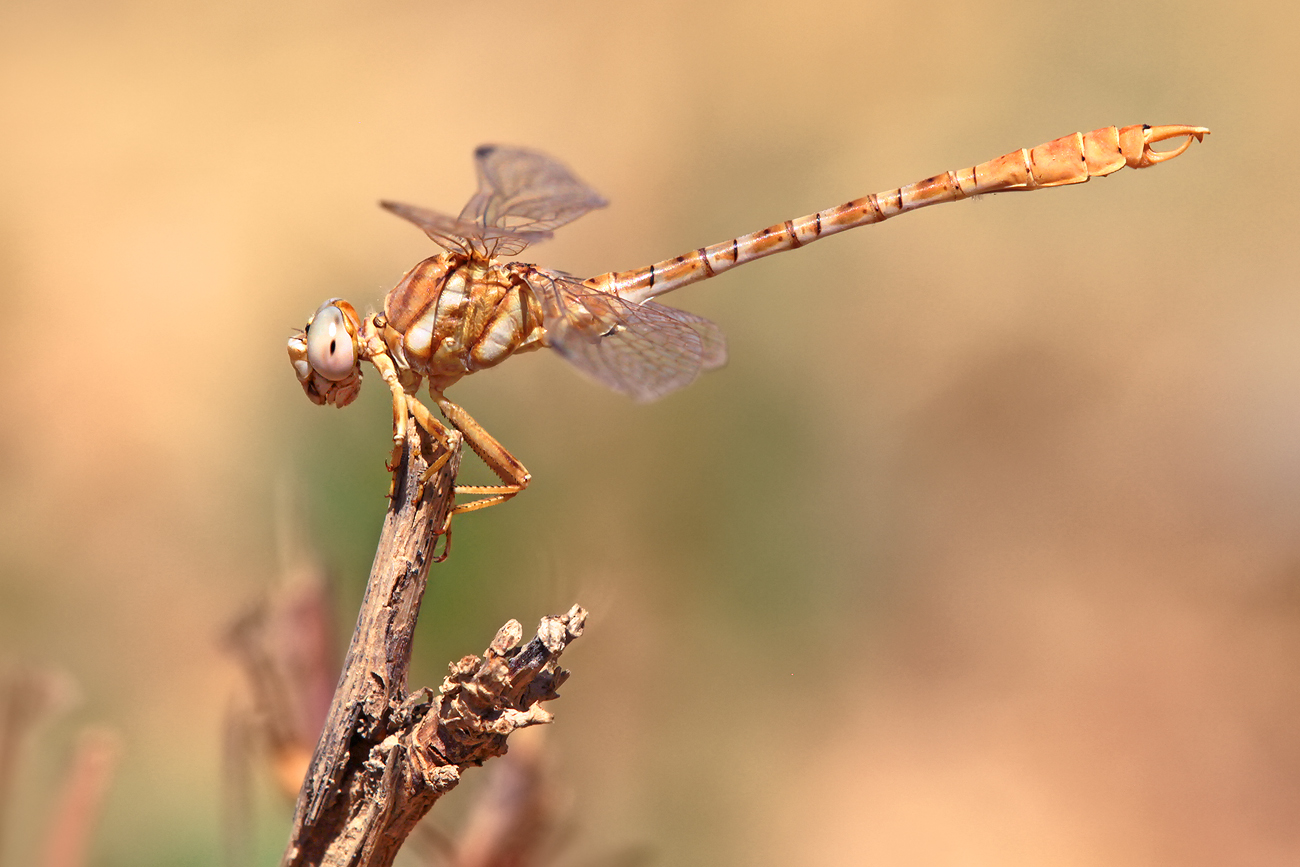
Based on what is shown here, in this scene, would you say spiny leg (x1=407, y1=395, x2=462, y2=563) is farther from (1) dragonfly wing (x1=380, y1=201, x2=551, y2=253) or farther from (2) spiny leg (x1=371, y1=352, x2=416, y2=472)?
(1) dragonfly wing (x1=380, y1=201, x2=551, y2=253)

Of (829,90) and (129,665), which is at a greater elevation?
(829,90)

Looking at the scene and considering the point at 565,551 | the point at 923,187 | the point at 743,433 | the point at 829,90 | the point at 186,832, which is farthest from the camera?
the point at 829,90

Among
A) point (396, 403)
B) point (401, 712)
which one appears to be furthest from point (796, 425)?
point (401, 712)

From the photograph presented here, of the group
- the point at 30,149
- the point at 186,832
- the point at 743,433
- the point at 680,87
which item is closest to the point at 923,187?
the point at 743,433

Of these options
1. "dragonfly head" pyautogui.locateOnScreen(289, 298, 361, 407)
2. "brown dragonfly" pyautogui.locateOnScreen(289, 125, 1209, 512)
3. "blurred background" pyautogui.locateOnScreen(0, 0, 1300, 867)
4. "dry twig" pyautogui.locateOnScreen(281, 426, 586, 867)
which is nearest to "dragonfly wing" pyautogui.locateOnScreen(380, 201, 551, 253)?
"brown dragonfly" pyautogui.locateOnScreen(289, 125, 1209, 512)

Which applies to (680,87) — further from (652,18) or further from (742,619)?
(742,619)
